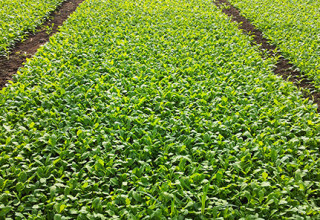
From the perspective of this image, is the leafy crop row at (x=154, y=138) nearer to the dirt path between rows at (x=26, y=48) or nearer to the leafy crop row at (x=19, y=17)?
the dirt path between rows at (x=26, y=48)

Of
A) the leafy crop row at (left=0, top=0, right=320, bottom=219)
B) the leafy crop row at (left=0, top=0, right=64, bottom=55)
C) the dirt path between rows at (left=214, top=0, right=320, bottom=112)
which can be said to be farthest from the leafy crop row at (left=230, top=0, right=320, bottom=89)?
the leafy crop row at (left=0, top=0, right=64, bottom=55)

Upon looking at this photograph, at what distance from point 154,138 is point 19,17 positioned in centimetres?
782

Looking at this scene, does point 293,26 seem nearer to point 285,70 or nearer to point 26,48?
point 285,70

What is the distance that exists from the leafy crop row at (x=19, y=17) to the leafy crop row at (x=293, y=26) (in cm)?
821

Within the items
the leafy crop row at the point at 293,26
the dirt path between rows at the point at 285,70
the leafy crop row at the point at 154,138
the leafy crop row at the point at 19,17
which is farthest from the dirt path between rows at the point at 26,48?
the leafy crop row at the point at 293,26

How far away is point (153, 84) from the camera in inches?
202

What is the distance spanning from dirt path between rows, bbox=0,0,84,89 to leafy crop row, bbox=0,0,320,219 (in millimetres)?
763

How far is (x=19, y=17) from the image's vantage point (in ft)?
28.5

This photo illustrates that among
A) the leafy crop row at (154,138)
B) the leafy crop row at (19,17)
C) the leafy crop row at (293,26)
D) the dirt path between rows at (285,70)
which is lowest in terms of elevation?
the leafy crop row at (19,17)

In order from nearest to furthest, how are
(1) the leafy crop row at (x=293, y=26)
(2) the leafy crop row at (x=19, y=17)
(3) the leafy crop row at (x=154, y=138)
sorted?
(3) the leafy crop row at (x=154, y=138) < (1) the leafy crop row at (x=293, y=26) < (2) the leafy crop row at (x=19, y=17)

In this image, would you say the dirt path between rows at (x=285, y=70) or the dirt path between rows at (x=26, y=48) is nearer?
the dirt path between rows at (x=285, y=70)

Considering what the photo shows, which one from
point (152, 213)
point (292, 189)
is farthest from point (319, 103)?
point (152, 213)

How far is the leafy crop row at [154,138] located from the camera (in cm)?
302

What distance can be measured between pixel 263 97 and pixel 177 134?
210 centimetres
